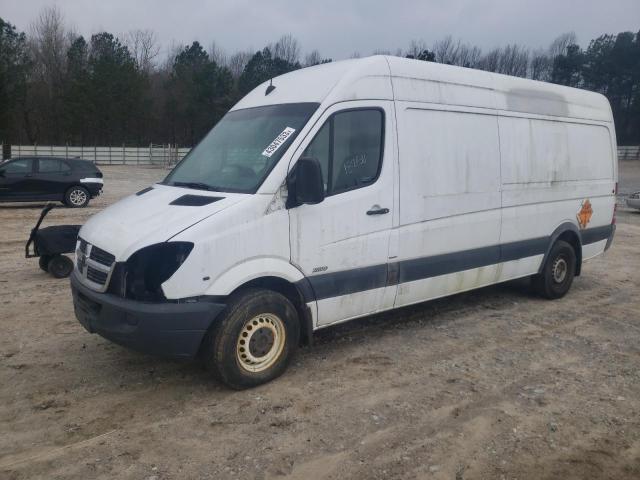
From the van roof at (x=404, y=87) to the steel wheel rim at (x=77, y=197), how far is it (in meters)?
13.0

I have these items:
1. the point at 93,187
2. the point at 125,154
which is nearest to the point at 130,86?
the point at 125,154

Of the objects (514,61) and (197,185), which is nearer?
(197,185)

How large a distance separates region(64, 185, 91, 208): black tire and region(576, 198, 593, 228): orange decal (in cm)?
1436

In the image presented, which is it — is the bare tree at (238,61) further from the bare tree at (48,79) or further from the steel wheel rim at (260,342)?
the steel wheel rim at (260,342)

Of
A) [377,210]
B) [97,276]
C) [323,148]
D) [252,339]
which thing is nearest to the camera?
[97,276]

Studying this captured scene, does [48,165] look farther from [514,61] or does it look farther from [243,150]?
[514,61]

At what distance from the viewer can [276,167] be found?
440cm

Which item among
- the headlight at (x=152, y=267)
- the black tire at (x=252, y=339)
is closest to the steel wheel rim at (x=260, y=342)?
the black tire at (x=252, y=339)

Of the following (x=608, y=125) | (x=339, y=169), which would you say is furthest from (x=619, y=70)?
(x=339, y=169)

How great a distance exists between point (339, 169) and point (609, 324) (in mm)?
3840

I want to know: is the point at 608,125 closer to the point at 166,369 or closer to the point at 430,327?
the point at 430,327

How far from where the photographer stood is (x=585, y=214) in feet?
24.6

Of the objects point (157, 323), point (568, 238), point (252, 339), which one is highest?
point (568, 238)

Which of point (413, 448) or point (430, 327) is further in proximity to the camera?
point (430, 327)
